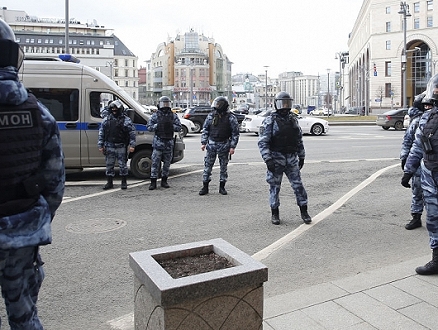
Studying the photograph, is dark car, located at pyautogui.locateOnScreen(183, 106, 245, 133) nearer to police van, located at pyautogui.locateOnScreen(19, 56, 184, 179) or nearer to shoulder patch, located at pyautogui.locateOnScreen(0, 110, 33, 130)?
police van, located at pyautogui.locateOnScreen(19, 56, 184, 179)

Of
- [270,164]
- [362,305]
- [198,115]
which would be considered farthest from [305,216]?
[198,115]

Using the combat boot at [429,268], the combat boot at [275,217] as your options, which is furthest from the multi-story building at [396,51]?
the combat boot at [429,268]

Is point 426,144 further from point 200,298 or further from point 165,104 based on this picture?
point 165,104

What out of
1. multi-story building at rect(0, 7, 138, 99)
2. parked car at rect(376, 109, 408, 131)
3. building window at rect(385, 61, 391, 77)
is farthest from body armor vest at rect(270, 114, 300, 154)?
multi-story building at rect(0, 7, 138, 99)

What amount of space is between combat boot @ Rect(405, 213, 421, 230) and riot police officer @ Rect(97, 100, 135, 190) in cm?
538

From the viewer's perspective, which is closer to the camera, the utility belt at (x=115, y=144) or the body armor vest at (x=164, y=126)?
the utility belt at (x=115, y=144)

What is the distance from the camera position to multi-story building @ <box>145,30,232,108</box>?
13962 cm

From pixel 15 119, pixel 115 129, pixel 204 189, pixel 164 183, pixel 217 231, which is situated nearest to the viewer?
pixel 15 119

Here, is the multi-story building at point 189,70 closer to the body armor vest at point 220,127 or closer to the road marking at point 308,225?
the road marking at point 308,225

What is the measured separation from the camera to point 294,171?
6863 mm

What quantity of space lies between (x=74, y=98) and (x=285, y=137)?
5.33 m

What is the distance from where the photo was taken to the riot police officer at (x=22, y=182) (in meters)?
2.41

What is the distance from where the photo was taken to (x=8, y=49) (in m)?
2.45

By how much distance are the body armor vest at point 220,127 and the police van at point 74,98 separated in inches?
86.9
